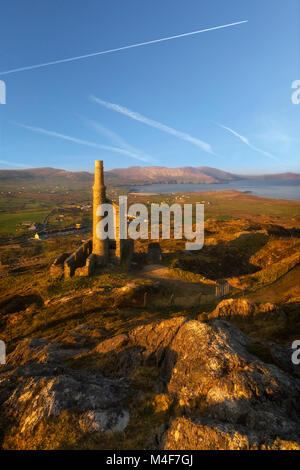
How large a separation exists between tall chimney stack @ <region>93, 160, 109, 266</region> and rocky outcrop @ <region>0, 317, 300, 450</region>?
1786 cm

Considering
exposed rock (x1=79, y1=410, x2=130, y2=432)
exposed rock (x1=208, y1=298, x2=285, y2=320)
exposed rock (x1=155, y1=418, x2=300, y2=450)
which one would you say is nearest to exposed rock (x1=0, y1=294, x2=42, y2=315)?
exposed rock (x1=208, y1=298, x2=285, y2=320)

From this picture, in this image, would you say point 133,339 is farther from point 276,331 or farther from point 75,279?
point 75,279

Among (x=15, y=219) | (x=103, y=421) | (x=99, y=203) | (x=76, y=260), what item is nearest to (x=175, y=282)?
(x=76, y=260)

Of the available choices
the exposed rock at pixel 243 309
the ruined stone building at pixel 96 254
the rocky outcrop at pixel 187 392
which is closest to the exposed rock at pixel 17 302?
the ruined stone building at pixel 96 254

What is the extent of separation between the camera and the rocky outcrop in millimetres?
5148

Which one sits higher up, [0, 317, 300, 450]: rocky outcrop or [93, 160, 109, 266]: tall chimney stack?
[93, 160, 109, 266]: tall chimney stack

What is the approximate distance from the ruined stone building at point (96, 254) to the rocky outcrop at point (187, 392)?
15.6 meters

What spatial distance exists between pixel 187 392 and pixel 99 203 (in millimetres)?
22704

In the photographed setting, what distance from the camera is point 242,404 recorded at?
5848mm

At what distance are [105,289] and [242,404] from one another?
1667cm

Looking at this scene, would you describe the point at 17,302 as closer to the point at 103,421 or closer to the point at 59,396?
the point at 59,396

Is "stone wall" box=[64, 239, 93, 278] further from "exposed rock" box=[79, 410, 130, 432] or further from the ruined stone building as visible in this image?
"exposed rock" box=[79, 410, 130, 432]

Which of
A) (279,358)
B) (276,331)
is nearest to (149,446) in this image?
(279,358)

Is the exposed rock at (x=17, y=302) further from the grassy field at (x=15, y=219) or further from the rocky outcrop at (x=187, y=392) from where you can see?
the grassy field at (x=15, y=219)
